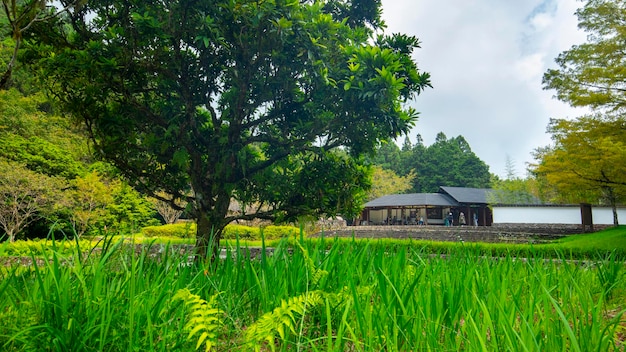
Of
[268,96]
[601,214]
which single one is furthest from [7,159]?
[601,214]

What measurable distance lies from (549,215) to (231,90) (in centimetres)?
2434

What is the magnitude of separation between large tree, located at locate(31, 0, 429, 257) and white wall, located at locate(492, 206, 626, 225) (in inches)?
852

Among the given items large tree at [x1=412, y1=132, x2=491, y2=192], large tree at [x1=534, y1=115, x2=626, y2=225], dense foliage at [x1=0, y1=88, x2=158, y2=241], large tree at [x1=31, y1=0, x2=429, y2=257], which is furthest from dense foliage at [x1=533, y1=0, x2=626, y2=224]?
large tree at [x1=412, y1=132, x2=491, y2=192]

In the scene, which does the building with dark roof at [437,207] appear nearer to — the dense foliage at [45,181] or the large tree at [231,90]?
the dense foliage at [45,181]

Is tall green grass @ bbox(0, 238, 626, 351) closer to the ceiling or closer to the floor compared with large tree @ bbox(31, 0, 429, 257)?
closer to the floor

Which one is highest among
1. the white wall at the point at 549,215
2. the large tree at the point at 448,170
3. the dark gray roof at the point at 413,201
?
the large tree at the point at 448,170

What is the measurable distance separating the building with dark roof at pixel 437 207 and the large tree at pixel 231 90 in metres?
24.0

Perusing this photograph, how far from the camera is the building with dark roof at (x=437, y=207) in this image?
29516 mm

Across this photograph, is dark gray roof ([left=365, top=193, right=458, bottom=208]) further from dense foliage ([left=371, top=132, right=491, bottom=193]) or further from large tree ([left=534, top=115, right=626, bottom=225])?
large tree ([left=534, top=115, right=626, bottom=225])

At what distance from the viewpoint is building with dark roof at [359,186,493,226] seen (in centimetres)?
2952

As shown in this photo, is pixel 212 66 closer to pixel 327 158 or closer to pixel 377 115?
pixel 327 158

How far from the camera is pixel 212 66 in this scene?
6.38 meters

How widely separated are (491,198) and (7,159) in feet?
104

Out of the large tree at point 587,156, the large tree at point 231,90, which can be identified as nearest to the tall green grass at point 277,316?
the large tree at point 231,90
